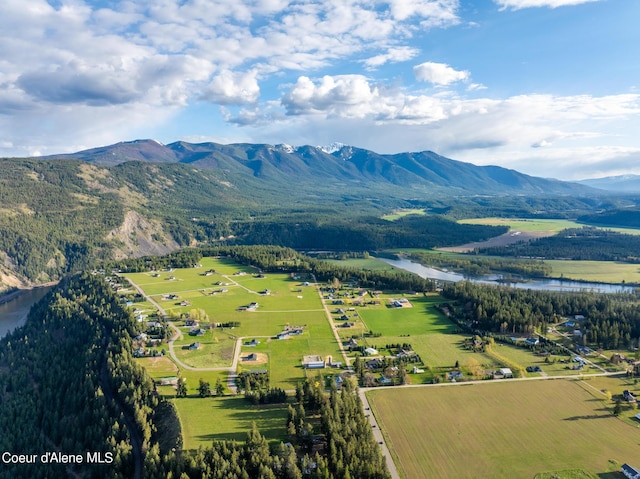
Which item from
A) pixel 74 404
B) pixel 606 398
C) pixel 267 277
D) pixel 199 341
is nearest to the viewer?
pixel 606 398

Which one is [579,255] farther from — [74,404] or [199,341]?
[74,404]

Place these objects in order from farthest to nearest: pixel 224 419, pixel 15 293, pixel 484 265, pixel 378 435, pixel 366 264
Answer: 1. pixel 366 264
2. pixel 484 265
3. pixel 15 293
4. pixel 224 419
5. pixel 378 435

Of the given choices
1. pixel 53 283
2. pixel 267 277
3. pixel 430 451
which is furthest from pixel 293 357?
pixel 53 283

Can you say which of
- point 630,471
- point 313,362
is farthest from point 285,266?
point 630,471

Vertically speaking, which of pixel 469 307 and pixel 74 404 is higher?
pixel 469 307

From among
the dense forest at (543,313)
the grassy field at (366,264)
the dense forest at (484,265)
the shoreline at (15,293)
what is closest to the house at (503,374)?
the dense forest at (543,313)

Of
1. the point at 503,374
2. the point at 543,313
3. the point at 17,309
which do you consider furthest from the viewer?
the point at 17,309

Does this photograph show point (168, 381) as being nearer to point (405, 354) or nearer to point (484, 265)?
point (405, 354)
